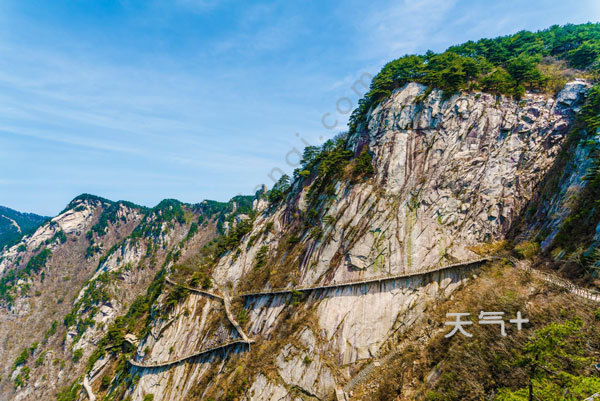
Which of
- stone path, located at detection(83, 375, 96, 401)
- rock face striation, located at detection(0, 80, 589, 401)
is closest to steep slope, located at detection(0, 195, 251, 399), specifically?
stone path, located at detection(83, 375, 96, 401)

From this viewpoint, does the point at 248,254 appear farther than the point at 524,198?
Yes

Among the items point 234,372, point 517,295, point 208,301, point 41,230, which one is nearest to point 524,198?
point 517,295

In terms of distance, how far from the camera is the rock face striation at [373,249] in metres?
33.1

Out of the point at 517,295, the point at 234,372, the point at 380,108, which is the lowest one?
the point at 234,372

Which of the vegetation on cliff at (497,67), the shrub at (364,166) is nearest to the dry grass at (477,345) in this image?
the shrub at (364,166)

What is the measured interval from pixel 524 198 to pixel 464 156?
381 inches

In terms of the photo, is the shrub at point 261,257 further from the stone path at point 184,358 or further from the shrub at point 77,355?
the shrub at point 77,355

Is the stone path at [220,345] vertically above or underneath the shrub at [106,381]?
above

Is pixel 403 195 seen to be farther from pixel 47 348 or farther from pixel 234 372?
pixel 47 348

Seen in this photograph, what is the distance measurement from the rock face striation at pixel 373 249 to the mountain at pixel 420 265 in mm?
227

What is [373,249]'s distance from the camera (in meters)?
38.1

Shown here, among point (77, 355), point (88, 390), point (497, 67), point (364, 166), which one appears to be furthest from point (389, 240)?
point (77, 355)

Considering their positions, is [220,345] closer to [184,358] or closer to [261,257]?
[184,358]

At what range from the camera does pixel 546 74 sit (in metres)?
45.0
